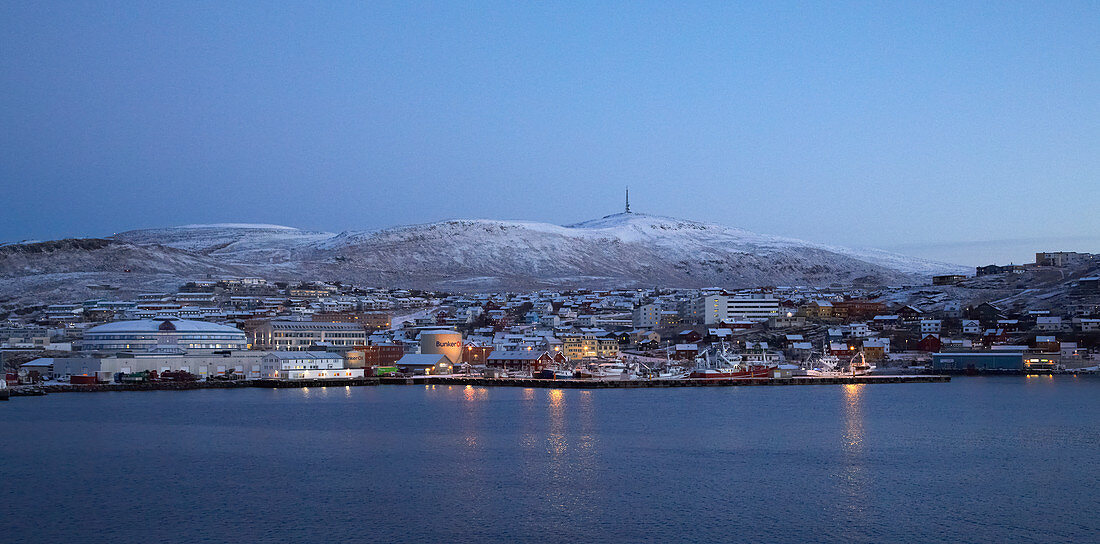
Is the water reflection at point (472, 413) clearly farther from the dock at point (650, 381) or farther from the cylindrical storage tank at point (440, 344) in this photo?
the cylindrical storage tank at point (440, 344)

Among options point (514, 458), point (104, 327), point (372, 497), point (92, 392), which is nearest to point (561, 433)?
point (514, 458)

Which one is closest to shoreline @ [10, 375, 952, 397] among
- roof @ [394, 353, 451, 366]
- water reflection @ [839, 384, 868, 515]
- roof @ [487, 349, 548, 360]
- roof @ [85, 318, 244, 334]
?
roof @ [394, 353, 451, 366]

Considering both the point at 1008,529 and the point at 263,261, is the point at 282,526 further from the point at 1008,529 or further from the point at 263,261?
the point at 263,261

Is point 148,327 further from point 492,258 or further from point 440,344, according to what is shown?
point 492,258

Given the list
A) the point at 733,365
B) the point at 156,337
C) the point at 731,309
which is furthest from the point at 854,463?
the point at 731,309

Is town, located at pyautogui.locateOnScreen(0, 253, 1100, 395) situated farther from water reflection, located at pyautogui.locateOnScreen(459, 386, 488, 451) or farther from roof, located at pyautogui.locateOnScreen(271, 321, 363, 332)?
water reflection, located at pyautogui.locateOnScreen(459, 386, 488, 451)

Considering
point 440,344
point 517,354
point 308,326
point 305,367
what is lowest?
point 305,367

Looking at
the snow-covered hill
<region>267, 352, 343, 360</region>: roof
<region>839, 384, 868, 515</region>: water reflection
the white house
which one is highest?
the snow-covered hill
